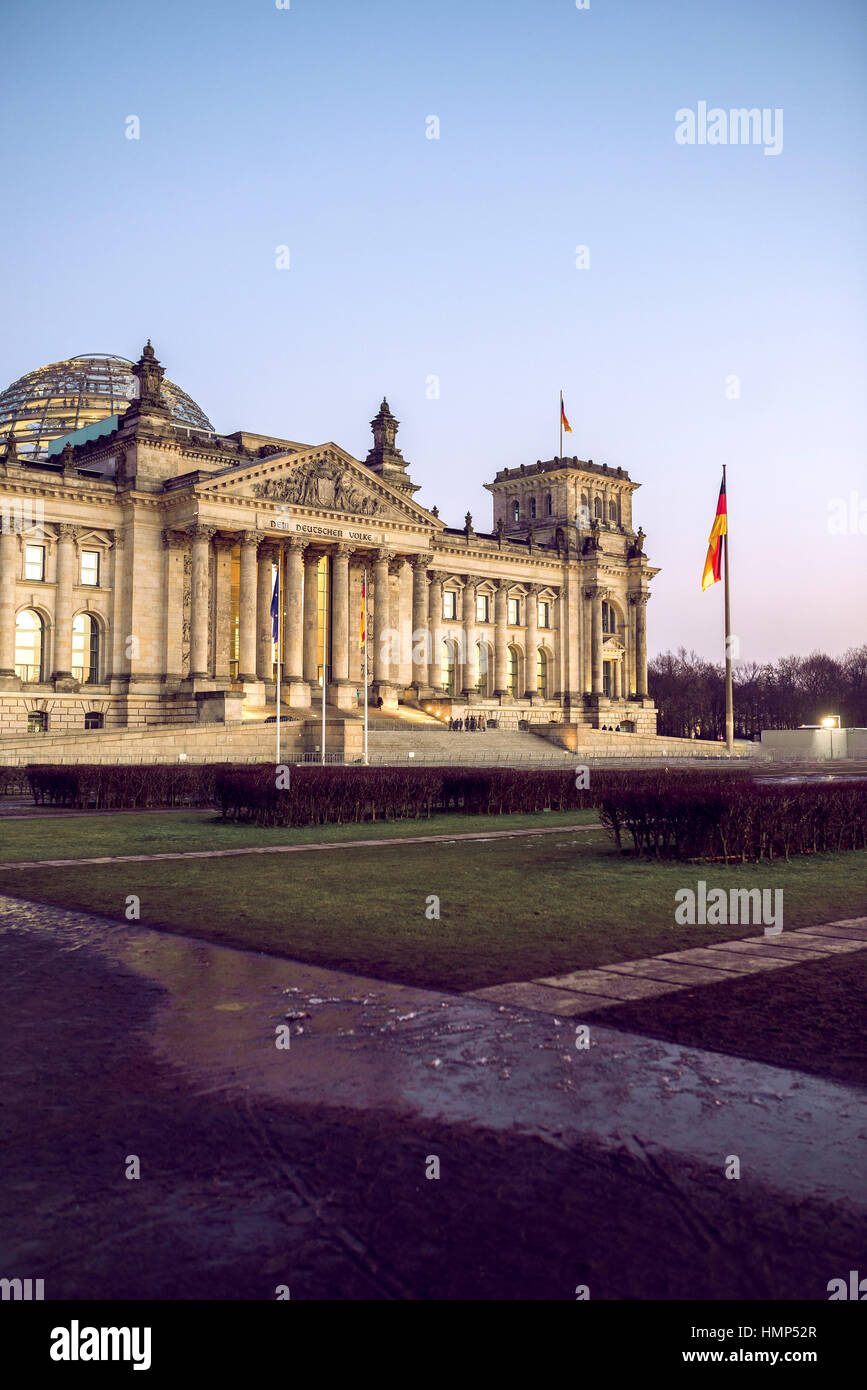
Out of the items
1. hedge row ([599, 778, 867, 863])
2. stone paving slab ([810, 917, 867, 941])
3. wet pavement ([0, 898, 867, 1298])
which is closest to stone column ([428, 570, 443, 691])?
hedge row ([599, 778, 867, 863])

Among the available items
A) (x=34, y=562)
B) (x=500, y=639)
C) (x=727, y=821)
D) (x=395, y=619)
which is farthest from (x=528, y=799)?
(x=500, y=639)

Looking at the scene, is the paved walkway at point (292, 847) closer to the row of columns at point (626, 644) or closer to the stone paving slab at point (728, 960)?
the stone paving slab at point (728, 960)

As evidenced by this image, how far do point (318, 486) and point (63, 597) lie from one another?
1856cm

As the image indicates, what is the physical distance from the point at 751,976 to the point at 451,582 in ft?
267

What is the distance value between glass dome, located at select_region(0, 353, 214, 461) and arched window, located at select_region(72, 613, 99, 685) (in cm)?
1951

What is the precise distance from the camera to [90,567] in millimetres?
70062

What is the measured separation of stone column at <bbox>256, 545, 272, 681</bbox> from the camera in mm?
74312

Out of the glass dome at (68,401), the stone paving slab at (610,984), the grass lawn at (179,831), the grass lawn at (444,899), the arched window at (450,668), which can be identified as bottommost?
the grass lawn at (179,831)

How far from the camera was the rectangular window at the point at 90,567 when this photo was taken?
69.8 meters

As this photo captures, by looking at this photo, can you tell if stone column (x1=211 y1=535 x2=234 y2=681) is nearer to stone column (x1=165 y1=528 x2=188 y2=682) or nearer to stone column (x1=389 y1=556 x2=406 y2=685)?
stone column (x1=165 y1=528 x2=188 y2=682)

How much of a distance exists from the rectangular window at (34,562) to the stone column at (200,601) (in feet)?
30.9

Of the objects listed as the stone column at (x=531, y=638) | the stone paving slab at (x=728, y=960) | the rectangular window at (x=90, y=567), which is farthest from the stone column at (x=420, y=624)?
the stone paving slab at (x=728, y=960)

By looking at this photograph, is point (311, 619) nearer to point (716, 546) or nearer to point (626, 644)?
point (716, 546)
